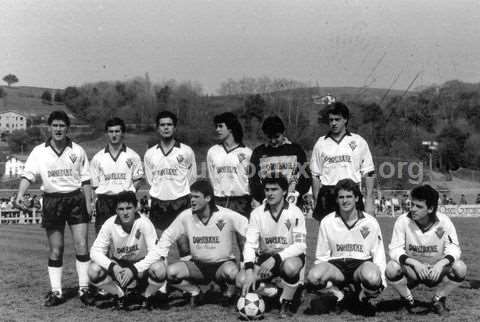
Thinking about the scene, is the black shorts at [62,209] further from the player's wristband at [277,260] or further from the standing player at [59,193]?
the player's wristband at [277,260]

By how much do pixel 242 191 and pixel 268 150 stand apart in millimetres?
585

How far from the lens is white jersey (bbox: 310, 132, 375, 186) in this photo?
6.41 meters

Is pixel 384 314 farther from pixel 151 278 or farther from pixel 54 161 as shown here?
pixel 54 161

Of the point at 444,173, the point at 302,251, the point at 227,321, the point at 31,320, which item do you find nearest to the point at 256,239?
the point at 302,251

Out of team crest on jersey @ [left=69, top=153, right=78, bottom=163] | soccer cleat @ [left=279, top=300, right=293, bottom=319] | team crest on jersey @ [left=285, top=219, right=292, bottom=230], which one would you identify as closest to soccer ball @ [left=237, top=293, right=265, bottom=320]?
soccer cleat @ [left=279, top=300, right=293, bottom=319]

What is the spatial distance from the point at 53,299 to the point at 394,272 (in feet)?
11.8

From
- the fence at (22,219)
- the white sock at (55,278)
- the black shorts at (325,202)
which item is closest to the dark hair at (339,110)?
the black shorts at (325,202)

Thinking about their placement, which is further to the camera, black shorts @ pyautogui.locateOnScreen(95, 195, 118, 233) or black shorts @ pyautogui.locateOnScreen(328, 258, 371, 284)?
black shorts @ pyautogui.locateOnScreen(95, 195, 118, 233)

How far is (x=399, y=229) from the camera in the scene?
5.87 m

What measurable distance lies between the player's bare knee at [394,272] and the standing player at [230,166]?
1929 millimetres

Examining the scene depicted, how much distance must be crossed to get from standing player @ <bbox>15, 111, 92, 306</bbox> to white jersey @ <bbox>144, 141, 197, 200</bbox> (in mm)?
862

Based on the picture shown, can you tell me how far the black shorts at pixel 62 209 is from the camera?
6.31 meters

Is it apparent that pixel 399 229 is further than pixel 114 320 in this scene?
Yes

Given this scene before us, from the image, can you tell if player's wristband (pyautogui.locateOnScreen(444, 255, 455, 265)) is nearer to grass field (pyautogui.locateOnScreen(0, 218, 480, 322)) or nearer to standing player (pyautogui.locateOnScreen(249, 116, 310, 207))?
grass field (pyautogui.locateOnScreen(0, 218, 480, 322))
